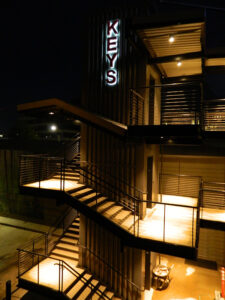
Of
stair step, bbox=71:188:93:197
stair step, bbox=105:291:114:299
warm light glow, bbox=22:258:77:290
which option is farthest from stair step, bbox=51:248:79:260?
stair step, bbox=71:188:93:197

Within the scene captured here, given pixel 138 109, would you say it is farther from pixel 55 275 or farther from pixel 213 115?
pixel 55 275

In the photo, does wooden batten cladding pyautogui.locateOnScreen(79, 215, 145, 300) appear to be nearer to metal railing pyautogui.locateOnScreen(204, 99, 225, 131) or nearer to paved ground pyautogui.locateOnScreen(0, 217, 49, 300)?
paved ground pyautogui.locateOnScreen(0, 217, 49, 300)

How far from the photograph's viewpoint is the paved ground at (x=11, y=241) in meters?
9.06

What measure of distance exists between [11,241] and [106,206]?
27.6 feet

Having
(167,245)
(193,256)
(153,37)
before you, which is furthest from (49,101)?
(193,256)

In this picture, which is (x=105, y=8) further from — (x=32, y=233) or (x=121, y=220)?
(x=32, y=233)

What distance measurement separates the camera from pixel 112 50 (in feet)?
27.6

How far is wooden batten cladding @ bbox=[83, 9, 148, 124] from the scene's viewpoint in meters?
8.09

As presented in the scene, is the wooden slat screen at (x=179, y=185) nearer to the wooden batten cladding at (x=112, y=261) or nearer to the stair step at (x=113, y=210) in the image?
the stair step at (x=113, y=210)

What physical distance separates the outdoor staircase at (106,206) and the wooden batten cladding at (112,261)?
100cm

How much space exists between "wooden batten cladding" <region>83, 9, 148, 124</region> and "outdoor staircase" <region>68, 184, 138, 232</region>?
3.13 metres

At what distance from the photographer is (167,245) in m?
5.60

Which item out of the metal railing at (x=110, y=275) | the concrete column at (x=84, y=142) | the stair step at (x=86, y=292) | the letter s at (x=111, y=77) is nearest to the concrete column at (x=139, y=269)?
the metal railing at (x=110, y=275)

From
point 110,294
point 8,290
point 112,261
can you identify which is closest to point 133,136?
point 112,261
